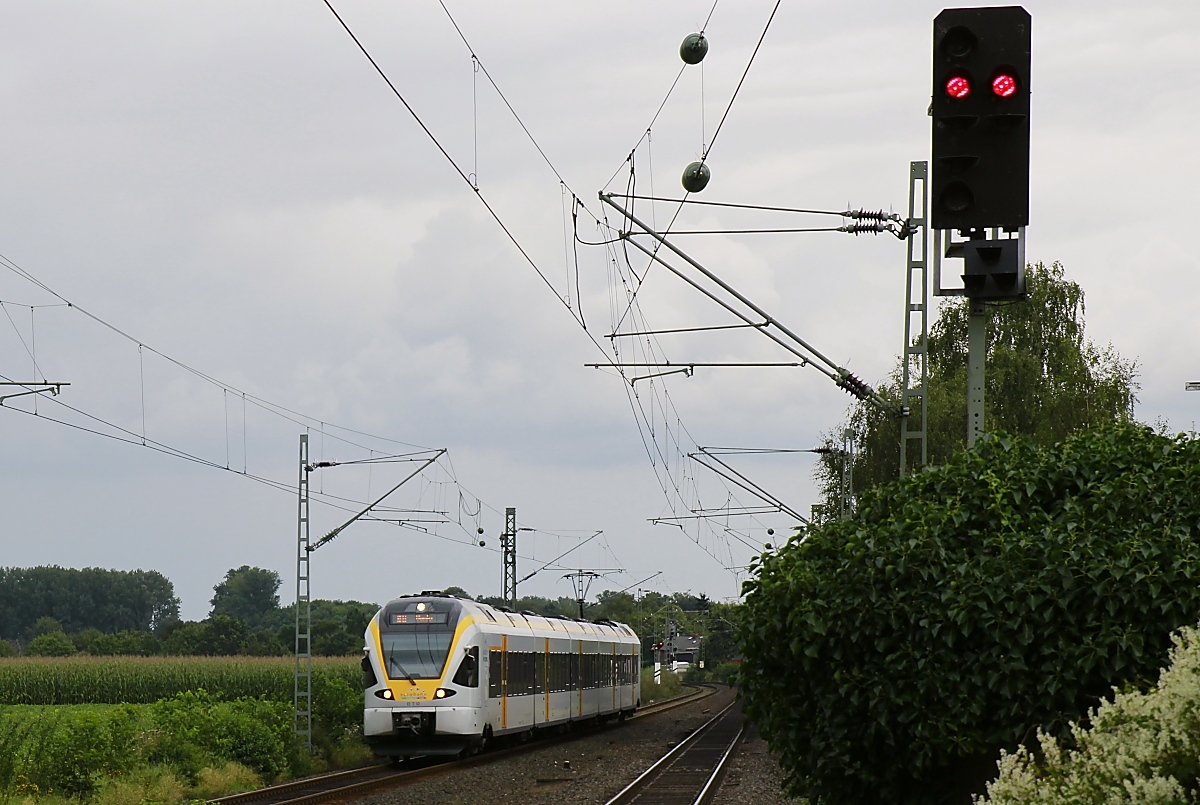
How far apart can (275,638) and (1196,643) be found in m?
98.9

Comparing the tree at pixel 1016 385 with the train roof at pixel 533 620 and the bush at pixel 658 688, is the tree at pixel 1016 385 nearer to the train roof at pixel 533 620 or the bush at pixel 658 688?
the train roof at pixel 533 620

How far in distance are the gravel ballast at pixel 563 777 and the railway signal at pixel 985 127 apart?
14.2m

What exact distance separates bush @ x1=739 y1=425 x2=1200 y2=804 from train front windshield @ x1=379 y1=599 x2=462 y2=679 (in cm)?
1727

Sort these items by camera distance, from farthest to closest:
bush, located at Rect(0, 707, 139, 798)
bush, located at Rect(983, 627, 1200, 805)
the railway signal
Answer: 1. bush, located at Rect(0, 707, 139, 798)
2. the railway signal
3. bush, located at Rect(983, 627, 1200, 805)

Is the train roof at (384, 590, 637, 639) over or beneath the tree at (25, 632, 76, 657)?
over

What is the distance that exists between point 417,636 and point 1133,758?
22.0 meters

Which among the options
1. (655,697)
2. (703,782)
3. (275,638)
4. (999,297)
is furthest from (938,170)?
(275,638)

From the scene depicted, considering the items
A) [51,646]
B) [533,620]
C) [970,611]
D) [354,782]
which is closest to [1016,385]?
[533,620]

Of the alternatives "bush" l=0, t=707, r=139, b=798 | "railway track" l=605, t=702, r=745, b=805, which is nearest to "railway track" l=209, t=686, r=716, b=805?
"bush" l=0, t=707, r=139, b=798

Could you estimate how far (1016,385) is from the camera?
1610 inches

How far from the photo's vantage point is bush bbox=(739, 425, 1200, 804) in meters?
7.90

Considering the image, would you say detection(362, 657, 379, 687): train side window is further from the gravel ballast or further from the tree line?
the tree line

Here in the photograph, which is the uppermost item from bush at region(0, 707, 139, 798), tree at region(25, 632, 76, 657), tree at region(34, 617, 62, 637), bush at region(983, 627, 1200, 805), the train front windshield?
bush at region(983, 627, 1200, 805)

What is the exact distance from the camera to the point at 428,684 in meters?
26.0
